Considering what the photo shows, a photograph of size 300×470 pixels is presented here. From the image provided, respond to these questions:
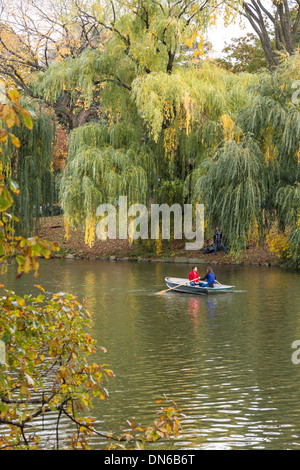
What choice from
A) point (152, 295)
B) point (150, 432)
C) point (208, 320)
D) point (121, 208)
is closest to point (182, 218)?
point (121, 208)

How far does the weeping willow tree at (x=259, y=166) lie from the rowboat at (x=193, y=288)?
128 inches

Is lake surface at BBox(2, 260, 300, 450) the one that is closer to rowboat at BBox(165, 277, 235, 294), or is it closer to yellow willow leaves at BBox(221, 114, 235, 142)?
rowboat at BBox(165, 277, 235, 294)

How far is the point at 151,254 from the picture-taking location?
30.3 m

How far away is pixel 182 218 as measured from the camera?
94.1 feet

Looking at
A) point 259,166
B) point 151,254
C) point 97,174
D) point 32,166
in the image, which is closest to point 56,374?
point 259,166

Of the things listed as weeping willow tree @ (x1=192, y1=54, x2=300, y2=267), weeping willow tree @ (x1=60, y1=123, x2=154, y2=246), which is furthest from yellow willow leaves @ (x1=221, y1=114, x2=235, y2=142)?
weeping willow tree @ (x1=60, y1=123, x2=154, y2=246)

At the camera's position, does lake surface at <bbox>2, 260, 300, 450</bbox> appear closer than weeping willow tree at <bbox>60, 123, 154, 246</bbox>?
Yes

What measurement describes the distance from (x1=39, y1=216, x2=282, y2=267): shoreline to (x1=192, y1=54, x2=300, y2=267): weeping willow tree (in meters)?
3.46

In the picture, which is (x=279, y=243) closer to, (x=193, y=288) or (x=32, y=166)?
(x=193, y=288)

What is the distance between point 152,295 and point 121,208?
6.46m

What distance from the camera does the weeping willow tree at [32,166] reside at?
22375 millimetres

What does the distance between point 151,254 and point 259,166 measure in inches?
365

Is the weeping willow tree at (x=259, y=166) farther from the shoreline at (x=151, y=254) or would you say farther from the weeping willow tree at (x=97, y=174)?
the shoreline at (x=151, y=254)

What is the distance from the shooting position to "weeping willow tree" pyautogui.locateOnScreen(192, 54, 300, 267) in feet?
72.4
